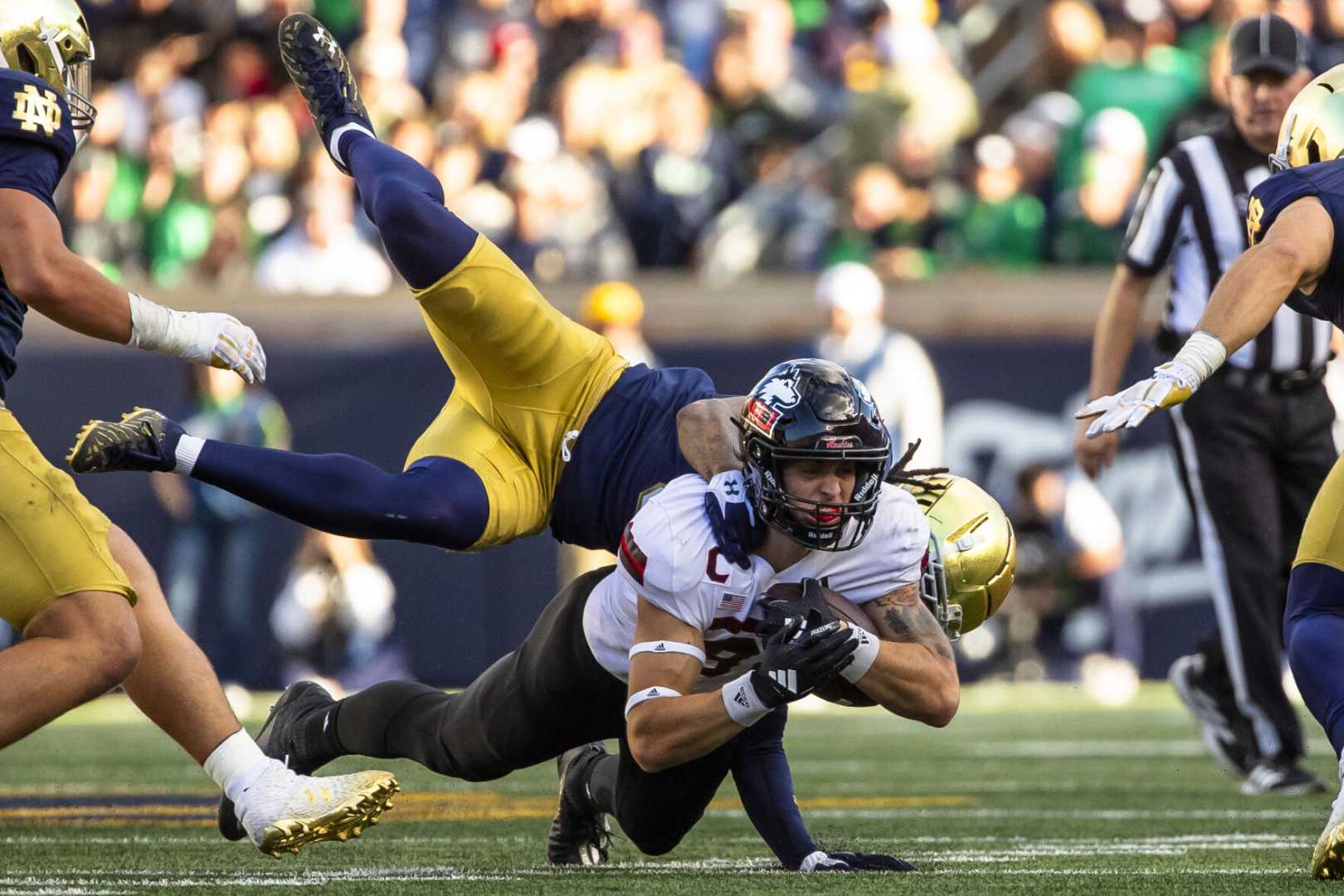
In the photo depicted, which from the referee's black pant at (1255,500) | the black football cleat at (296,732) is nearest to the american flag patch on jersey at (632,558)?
the black football cleat at (296,732)

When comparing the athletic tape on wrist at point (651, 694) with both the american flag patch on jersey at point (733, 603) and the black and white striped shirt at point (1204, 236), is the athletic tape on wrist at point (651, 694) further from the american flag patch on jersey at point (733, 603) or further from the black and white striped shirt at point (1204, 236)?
the black and white striped shirt at point (1204, 236)

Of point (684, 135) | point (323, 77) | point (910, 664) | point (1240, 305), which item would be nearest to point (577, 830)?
point (910, 664)

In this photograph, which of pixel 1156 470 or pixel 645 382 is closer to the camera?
pixel 645 382

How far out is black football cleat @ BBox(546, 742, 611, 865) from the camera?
4.47 metres

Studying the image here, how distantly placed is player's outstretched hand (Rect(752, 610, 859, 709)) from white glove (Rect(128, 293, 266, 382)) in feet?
3.85

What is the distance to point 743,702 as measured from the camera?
372 centimetres

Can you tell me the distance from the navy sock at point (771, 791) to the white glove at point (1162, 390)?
36.2 inches

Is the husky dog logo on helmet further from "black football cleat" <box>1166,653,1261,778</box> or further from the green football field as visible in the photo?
"black football cleat" <box>1166,653,1261,778</box>

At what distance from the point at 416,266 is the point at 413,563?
516 cm

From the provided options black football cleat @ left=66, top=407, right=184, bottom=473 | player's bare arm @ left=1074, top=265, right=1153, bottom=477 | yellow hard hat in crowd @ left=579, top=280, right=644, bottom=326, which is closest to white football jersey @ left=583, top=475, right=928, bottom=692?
black football cleat @ left=66, top=407, right=184, bottom=473

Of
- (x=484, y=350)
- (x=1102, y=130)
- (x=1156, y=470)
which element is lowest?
(x=1156, y=470)

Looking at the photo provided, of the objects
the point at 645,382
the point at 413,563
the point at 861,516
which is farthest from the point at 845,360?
the point at 861,516

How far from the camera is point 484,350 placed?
491 centimetres

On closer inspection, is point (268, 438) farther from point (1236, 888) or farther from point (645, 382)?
point (1236, 888)
